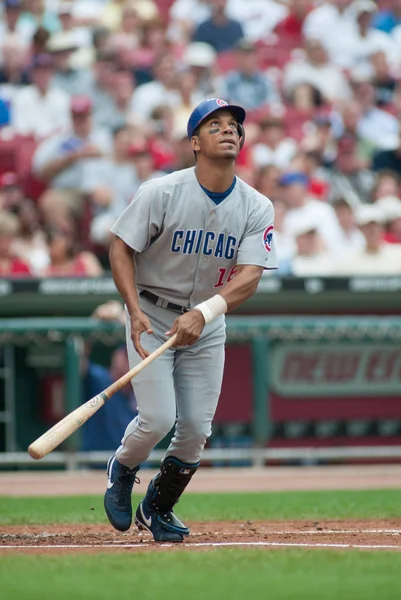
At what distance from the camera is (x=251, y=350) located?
34.2ft

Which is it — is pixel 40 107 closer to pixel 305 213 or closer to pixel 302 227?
pixel 305 213

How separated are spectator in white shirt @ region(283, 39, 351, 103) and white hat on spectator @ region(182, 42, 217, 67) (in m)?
1.01

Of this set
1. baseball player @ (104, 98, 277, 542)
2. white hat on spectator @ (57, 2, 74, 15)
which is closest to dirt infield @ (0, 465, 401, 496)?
baseball player @ (104, 98, 277, 542)

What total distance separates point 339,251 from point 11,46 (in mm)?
4704

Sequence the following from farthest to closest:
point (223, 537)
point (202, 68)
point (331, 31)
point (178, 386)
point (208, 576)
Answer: point (331, 31)
point (202, 68)
point (223, 537)
point (178, 386)
point (208, 576)

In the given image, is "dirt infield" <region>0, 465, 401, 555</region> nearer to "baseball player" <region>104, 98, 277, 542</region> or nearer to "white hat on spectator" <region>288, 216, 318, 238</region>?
"baseball player" <region>104, 98, 277, 542</region>

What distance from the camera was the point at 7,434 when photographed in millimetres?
9969

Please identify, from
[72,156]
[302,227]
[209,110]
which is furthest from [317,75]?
[209,110]

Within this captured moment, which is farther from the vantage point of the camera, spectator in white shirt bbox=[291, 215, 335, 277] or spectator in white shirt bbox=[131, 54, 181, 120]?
spectator in white shirt bbox=[131, 54, 181, 120]

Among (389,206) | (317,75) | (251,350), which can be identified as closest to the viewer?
(251,350)

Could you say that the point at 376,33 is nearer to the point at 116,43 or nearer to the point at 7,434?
the point at 116,43

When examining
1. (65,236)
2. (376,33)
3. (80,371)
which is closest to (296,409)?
(80,371)

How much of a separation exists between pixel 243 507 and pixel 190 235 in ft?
8.93

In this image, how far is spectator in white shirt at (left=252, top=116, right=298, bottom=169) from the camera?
13.4m
